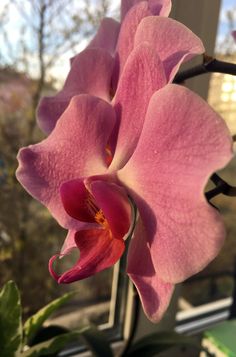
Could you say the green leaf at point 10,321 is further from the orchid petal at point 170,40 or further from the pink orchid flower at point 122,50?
the orchid petal at point 170,40

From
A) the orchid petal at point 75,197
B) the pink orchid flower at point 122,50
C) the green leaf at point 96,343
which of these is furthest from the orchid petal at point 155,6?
the green leaf at point 96,343

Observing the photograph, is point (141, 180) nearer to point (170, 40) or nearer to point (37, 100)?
point (170, 40)

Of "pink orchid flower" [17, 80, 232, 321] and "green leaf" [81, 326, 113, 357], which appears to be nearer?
"pink orchid flower" [17, 80, 232, 321]

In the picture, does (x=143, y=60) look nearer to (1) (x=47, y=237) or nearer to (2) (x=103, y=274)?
(1) (x=47, y=237)

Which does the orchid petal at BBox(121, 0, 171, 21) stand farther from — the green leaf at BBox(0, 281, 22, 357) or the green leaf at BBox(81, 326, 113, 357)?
the green leaf at BBox(81, 326, 113, 357)

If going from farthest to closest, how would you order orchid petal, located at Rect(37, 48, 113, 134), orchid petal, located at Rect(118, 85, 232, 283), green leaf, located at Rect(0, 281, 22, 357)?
green leaf, located at Rect(0, 281, 22, 357), orchid petal, located at Rect(37, 48, 113, 134), orchid petal, located at Rect(118, 85, 232, 283)

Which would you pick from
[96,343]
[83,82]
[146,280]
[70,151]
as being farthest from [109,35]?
[96,343]

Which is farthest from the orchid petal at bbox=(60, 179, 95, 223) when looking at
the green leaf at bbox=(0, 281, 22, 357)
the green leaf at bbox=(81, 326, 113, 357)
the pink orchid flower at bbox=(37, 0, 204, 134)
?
the green leaf at bbox=(81, 326, 113, 357)
